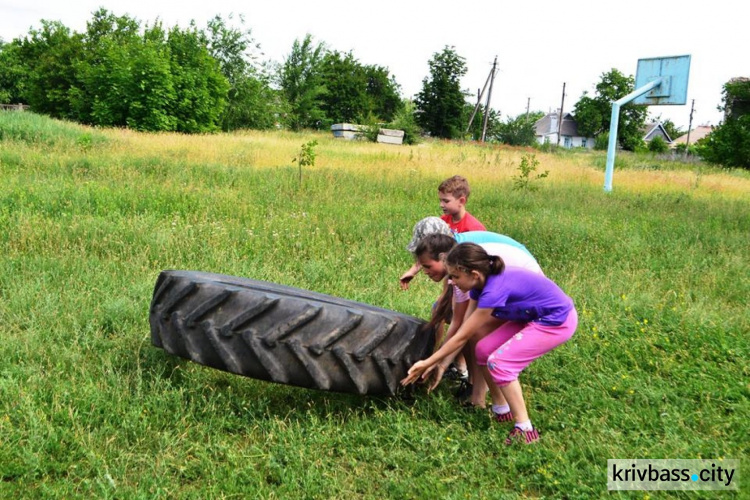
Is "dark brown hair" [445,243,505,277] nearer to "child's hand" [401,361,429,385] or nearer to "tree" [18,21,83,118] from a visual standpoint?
"child's hand" [401,361,429,385]

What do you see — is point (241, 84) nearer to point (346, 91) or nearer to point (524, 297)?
point (346, 91)

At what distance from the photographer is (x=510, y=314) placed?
3236mm

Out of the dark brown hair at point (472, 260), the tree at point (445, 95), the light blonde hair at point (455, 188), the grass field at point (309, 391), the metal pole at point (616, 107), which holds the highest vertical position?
the tree at point (445, 95)

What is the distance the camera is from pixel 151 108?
2059 centimetres

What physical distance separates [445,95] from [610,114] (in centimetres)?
3411

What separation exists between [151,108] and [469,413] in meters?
20.2

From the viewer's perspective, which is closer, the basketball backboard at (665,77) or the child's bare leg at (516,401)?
the child's bare leg at (516,401)

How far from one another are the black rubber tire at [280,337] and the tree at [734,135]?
38769 mm

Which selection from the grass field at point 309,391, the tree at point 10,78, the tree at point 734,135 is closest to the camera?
the grass field at point 309,391

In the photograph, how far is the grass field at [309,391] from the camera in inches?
109

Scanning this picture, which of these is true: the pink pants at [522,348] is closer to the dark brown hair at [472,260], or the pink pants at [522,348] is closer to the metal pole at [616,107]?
the dark brown hair at [472,260]

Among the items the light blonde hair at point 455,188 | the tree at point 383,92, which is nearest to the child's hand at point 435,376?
the light blonde hair at point 455,188

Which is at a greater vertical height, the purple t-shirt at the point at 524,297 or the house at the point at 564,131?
the house at the point at 564,131

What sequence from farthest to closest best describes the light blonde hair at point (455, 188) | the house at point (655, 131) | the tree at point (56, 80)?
the house at point (655, 131) < the tree at point (56, 80) < the light blonde hair at point (455, 188)
